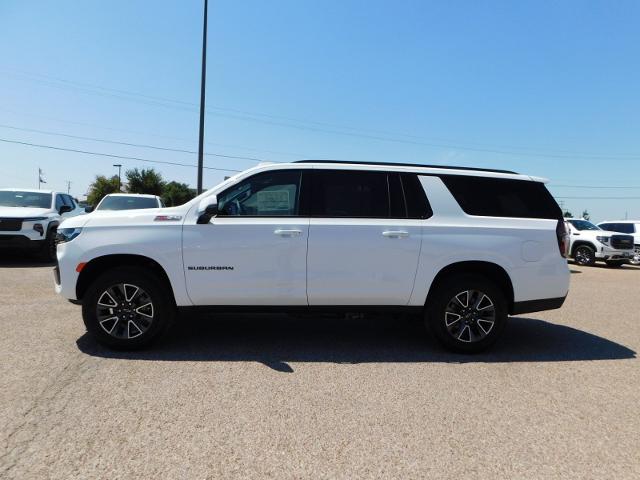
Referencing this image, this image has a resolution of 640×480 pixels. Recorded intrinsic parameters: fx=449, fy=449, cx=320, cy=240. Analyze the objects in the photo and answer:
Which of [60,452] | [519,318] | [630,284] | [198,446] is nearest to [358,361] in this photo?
[198,446]

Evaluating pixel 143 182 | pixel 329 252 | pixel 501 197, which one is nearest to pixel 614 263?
pixel 501 197

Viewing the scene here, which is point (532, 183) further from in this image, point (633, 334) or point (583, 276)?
point (583, 276)

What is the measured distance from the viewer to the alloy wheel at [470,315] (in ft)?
15.5

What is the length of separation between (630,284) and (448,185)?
365 inches

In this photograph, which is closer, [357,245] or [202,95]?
[357,245]

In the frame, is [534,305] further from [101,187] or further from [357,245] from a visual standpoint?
[101,187]

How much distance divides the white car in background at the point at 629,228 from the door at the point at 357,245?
58.7ft

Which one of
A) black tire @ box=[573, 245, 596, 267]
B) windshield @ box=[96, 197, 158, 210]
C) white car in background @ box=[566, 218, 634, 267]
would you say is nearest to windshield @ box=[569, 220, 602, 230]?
white car in background @ box=[566, 218, 634, 267]

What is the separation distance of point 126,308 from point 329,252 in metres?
2.12

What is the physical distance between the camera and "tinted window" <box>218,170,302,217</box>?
15.2ft

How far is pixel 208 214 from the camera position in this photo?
4441mm

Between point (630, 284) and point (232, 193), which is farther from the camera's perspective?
point (630, 284)

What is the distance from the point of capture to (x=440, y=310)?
15.4 ft

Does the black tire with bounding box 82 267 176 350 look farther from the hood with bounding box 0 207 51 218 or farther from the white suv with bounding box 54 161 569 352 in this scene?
the hood with bounding box 0 207 51 218
